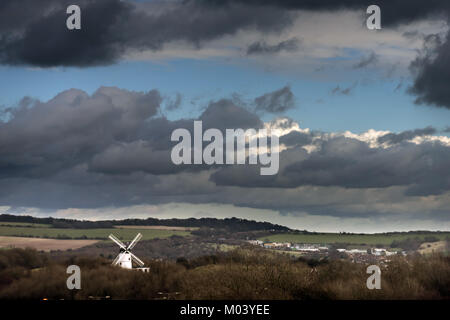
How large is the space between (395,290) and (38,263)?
10582cm

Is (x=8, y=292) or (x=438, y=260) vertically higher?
(x=438, y=260)

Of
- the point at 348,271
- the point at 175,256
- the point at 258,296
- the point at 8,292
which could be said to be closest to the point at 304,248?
the point at 175,256

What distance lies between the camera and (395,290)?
5719 cm

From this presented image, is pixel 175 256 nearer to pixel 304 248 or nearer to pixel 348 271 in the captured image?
pixel 304 248

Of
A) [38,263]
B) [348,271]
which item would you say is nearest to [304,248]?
[38,263]

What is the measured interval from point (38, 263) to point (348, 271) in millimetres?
95473
